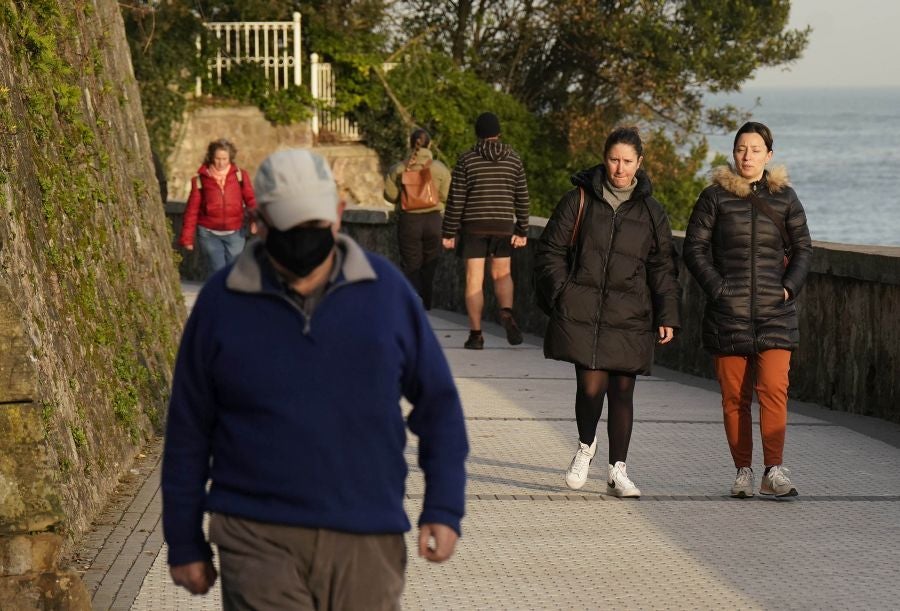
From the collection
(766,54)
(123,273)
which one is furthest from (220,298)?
(766,54)

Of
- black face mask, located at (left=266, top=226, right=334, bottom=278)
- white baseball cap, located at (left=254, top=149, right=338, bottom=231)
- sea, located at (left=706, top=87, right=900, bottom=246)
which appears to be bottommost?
sea, located at (left=706, top=87, right=900, bottom=246)

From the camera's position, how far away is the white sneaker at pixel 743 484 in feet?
25.8

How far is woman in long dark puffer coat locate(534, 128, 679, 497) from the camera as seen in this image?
7797 millimetres

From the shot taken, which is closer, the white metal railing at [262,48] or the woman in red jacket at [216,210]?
the woman in red jacket at [216,210]

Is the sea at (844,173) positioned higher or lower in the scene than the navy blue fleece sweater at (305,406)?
lower

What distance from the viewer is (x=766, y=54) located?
34.2 m

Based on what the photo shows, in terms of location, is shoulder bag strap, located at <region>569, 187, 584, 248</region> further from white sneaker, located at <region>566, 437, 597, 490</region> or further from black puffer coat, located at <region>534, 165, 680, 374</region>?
white sneaker, located at <region>566, 437, 597, 490</region>

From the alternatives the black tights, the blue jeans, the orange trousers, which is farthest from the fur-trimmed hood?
the blue jeans

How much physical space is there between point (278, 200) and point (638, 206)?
14.2 ft

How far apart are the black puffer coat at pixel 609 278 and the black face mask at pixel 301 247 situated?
13.8 ft

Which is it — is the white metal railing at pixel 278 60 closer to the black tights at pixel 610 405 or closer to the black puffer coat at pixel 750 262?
the black tights at pixel 610 405

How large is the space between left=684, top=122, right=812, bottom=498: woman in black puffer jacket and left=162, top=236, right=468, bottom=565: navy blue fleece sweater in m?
4.18

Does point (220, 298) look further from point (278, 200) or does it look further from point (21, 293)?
point (21, 293)

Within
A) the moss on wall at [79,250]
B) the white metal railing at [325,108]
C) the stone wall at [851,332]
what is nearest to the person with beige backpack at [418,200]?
the moss on wall at [79,250]
